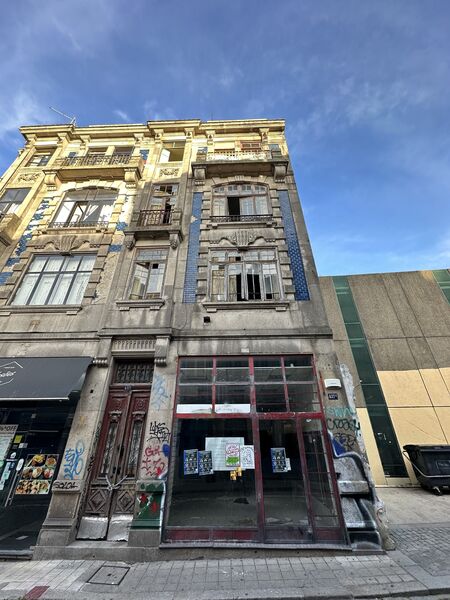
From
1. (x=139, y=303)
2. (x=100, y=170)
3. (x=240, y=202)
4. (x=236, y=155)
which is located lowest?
(x=139, y=303)

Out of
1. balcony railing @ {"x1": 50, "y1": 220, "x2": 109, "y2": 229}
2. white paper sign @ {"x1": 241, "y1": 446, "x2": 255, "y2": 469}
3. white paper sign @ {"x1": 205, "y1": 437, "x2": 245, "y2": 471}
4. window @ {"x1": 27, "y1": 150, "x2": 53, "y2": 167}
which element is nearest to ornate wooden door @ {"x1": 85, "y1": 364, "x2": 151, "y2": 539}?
white paper sign @ {"x1": 205, "y1": 437, "x2": 245, "y2": 471}

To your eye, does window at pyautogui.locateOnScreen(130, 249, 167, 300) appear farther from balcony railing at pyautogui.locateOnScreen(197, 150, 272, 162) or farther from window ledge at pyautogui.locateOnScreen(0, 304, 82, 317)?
balcony railing at pyautogui.locateOnScreen(197, 150, 272, 162)

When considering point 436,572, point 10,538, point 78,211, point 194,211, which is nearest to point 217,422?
point 436,572

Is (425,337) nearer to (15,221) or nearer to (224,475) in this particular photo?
(224,475)

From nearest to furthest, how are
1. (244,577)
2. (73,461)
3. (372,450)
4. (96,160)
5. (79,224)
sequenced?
1. (244,577)
2. (73,461)
3. (79,224)
4. (372,450)
5. (96,160)

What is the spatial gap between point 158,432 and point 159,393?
97 centimetres

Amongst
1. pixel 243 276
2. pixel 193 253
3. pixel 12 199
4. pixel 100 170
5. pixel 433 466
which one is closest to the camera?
pixel 243 276

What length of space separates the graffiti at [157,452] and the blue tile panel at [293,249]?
5657mm

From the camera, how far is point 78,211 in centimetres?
1217

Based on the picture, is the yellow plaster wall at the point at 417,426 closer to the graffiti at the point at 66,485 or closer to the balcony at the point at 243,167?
the balcony at the point at 243,167

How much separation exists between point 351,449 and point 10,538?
27.4 feet

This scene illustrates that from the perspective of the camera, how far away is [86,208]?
12.2 metres

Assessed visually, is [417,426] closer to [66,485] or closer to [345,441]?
[345,441]

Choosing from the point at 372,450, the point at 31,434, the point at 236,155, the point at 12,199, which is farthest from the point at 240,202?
the point at 372,450
